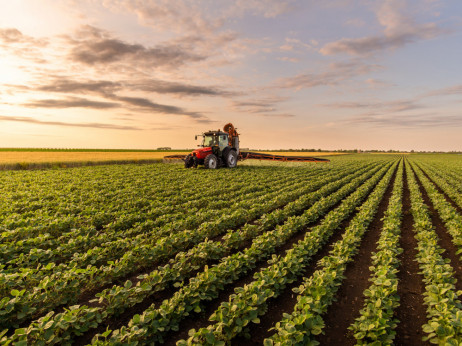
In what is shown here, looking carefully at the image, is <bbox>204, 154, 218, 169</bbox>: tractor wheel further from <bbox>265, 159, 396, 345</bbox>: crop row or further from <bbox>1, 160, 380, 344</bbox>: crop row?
<bbox>265, 159, 396, 345</bbox>: crop row

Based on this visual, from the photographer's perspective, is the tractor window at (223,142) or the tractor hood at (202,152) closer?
the tractor hood at (202,152)

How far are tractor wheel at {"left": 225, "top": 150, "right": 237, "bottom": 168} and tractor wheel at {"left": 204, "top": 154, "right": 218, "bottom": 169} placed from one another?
1257 mm

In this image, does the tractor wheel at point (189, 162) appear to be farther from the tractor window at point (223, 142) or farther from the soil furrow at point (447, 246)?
the soil furrow at point (447, 246)

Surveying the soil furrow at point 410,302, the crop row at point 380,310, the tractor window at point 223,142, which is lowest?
the soil furrow at point 410,302

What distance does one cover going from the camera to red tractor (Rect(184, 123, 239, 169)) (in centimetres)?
2258

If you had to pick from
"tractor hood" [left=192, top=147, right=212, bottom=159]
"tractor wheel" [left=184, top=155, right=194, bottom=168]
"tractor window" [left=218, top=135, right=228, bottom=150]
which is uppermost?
"tractor window" [left=218, top=135, right=228, bottom=150]

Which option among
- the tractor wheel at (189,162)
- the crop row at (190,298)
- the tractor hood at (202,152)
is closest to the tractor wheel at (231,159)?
the tractor hood at (202,152)

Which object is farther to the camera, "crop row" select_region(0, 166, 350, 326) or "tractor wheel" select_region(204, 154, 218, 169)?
"tractor wheel" select_region(204, 154, 218, 169)

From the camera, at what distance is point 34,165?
1011 inches

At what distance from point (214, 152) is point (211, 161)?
114 cm

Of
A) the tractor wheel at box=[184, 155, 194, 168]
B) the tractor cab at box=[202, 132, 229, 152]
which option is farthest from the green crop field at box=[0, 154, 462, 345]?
the tractor wheel at box=[184, 155, 194, 168]

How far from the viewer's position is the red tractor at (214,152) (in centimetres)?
2258

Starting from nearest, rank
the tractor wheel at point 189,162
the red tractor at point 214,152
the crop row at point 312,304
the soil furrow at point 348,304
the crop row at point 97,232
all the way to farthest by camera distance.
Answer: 1. the crop row at point 312,304
2. the soil furrow at point 348,304
3. the crop row at point 97,232
4. the red tractor at point 214,152
5. the tractor wheel at point 189,162

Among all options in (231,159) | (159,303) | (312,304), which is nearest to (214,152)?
(231,159)
